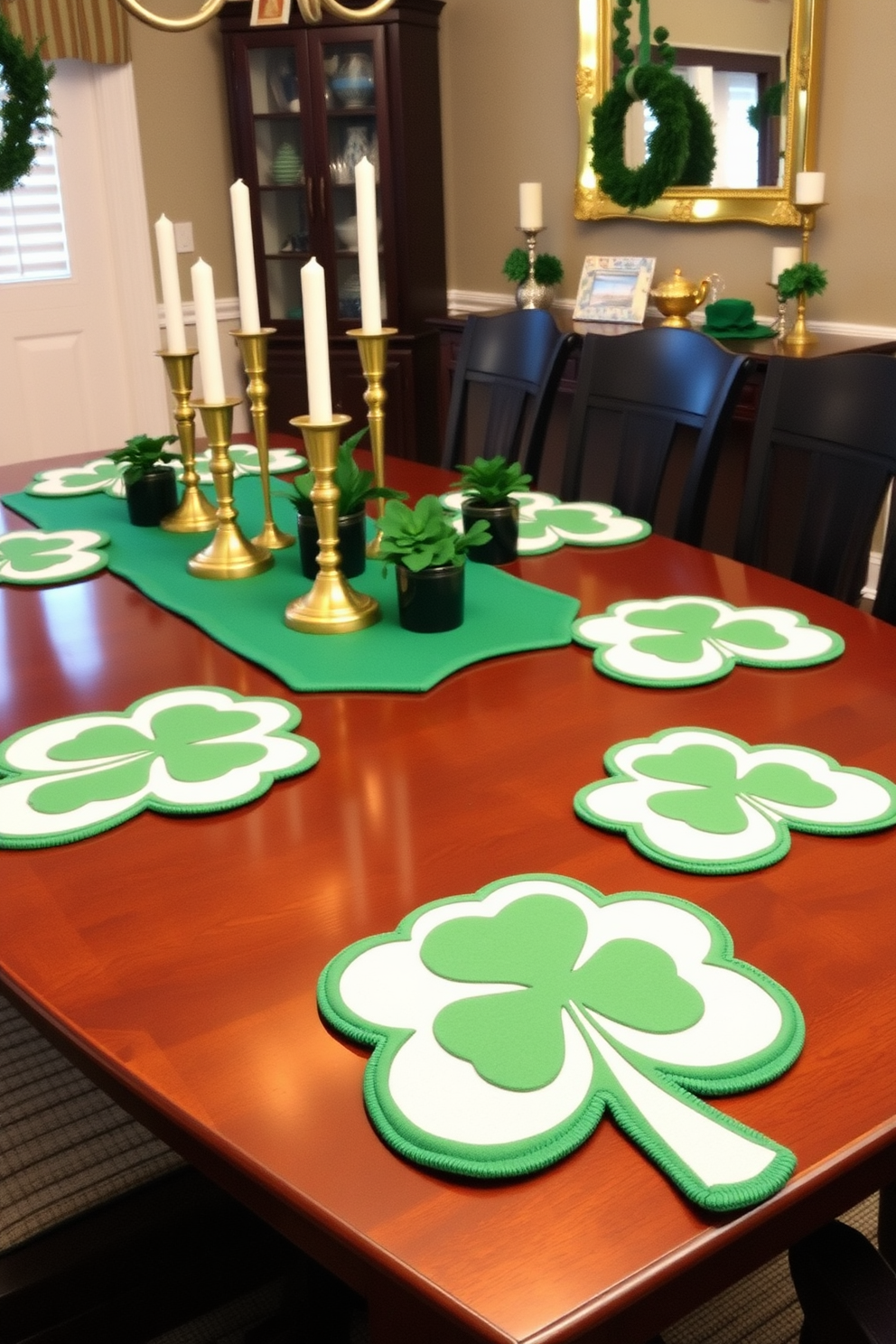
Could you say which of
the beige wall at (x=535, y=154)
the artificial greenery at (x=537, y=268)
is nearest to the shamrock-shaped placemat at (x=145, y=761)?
the beige wall at (x=535, y=154)

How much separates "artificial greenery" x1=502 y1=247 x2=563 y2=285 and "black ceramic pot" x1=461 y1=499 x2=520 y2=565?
233cm

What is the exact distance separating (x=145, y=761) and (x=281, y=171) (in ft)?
12.0

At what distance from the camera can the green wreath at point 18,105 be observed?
1759 mm

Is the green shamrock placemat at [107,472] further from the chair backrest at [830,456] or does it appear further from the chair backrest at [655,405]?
the chair backrest at [830,456]

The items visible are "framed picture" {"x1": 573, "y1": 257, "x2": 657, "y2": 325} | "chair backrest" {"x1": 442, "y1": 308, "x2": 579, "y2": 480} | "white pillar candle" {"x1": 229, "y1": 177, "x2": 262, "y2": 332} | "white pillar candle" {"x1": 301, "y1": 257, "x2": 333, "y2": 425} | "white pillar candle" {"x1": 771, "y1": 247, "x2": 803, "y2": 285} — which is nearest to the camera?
"white pillar candle" {"x1": 301, "y1": 257, "x2": 333, "y2": 425}

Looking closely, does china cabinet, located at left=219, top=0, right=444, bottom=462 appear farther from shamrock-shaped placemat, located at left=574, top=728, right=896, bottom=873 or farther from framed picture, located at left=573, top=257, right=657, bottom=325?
shamrock-shaped placemat, located at left=574, top=728, right=896, bottom=873

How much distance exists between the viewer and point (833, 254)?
326 cm

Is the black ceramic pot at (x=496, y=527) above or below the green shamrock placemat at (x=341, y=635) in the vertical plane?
above

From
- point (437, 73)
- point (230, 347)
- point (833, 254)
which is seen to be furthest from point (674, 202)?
point (230, 347)

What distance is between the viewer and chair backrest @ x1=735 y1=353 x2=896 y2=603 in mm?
1655

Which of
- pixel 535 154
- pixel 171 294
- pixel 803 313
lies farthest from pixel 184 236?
pixel 171 294

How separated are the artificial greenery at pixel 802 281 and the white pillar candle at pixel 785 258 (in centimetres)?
4

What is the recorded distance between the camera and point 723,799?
3.43ft

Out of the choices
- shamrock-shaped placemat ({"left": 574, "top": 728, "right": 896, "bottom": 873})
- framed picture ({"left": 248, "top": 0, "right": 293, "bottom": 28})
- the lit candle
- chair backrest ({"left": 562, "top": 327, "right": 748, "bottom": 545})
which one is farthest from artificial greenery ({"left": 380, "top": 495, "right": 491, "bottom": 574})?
framed picture ({"left": 248, "top": 0, "right": 293, "bottom": 28})
